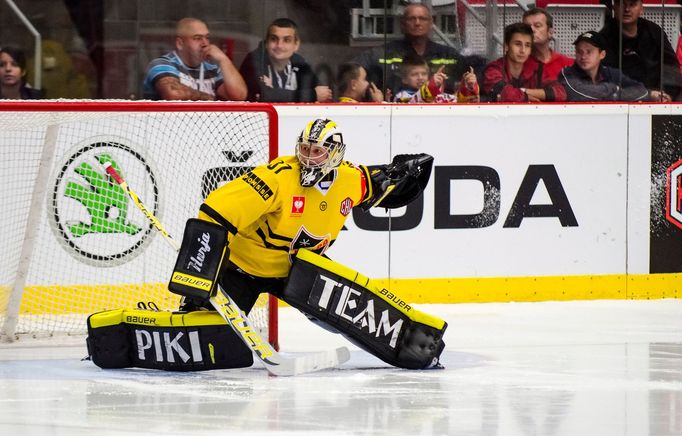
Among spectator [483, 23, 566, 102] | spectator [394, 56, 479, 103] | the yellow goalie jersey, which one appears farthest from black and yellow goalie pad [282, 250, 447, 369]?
spectator [483, 23, 566, 102]

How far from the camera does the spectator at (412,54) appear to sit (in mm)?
7191

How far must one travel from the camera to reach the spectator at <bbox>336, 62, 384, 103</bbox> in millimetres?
7133

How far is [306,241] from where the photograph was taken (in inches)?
205

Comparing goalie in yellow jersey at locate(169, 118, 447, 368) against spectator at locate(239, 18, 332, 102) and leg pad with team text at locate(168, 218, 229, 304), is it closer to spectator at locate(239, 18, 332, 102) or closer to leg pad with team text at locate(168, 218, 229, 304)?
leg pad with team text at locate(168, 218, 229, 304)

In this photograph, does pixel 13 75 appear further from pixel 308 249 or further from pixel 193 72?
pixel 308 249

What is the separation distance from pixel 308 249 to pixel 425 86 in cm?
225

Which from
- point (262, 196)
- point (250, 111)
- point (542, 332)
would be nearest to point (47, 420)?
point (262, 196)

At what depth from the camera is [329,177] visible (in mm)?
5207

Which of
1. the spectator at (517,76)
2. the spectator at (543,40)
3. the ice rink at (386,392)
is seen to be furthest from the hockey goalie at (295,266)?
the spectator at (543,40)

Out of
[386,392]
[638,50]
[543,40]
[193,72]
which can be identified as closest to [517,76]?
[543,40]

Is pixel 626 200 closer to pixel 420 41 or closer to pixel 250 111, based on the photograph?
pixel 420 41

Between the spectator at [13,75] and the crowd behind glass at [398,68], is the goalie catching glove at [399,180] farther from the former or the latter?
the spectator at [13,75]

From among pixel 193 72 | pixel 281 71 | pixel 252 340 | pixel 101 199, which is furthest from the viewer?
pixel 281 71

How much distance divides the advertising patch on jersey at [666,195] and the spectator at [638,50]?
0.71 feet
